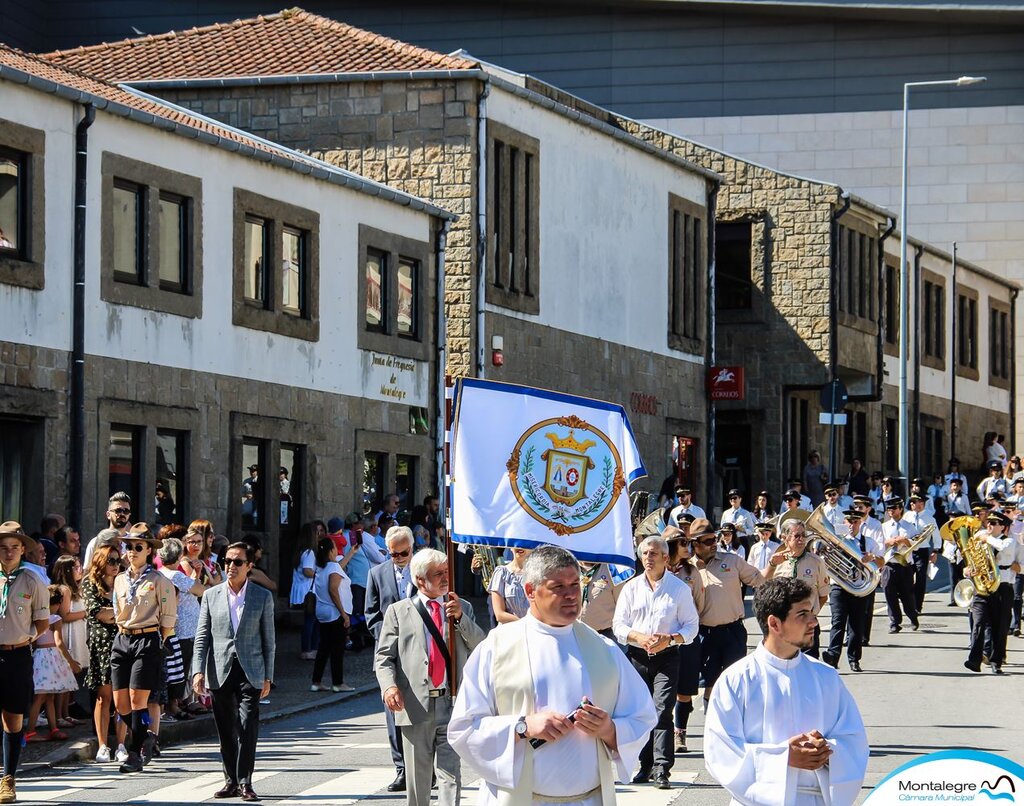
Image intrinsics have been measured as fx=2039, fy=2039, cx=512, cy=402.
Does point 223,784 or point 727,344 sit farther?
point 727,344

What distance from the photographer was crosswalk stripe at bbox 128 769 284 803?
13281mm

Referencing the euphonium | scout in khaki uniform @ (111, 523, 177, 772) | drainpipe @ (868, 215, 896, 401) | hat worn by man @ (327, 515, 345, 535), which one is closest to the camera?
scout in khaki uniform @ (111, 523, 177, 772)

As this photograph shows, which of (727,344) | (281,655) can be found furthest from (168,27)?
(281,655)

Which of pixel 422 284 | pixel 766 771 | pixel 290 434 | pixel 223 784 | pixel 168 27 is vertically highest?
pixel 168 27

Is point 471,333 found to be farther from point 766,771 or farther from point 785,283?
point 766,771

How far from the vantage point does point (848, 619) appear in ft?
72.1

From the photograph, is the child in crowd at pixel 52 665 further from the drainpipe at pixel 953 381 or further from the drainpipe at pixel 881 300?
the drainpipe at pixel 953 381

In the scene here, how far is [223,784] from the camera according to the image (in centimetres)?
1393

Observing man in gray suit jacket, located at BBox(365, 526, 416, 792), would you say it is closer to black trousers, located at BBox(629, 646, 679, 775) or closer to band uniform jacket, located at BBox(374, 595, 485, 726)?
band uniform jacket, located at BBox(374, 595, 485, 726)

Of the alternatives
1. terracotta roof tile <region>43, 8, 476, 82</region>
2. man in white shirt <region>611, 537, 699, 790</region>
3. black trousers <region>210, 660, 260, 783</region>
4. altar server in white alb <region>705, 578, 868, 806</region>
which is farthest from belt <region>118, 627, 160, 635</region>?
terracotta roof tile <region>43, 8, 476, 82</region>

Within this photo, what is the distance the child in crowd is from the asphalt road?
0.96 metres

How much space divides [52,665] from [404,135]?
17.7 metres

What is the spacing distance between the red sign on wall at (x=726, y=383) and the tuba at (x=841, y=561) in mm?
18350

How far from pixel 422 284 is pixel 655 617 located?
17142 mm
